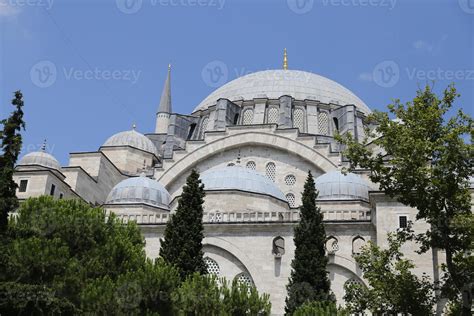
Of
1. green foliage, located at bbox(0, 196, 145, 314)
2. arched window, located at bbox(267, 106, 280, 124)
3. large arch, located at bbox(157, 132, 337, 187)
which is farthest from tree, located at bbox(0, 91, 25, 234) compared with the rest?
arched window, located at bbox(267, 106, 280, 124)

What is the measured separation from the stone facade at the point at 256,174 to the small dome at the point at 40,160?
112 cm

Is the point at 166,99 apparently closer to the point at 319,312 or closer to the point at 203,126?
the point at 203,126

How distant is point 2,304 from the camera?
14.5 meters

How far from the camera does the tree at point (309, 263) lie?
17016 mm

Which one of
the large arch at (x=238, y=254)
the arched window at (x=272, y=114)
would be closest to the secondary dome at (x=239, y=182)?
the large arch at (x=238, y=254)

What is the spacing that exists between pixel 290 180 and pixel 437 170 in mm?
16523

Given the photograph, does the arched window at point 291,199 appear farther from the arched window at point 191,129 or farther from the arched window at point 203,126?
the arched window at point 191,129

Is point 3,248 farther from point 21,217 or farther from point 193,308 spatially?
point 193,308

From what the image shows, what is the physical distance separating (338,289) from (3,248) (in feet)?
38.6

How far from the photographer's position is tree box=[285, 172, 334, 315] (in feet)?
55.8

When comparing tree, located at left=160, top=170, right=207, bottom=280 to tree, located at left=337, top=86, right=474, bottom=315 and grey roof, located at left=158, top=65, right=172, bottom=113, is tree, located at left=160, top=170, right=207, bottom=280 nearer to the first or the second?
tree, located at left=337, top=86, right=474, bottom=315

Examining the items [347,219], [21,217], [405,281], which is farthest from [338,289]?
[21,217]

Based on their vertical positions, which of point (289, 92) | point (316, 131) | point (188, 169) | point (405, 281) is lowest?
point (405, 281)

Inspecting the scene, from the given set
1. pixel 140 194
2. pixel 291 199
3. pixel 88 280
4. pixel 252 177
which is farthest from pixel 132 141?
pixel 88 280
